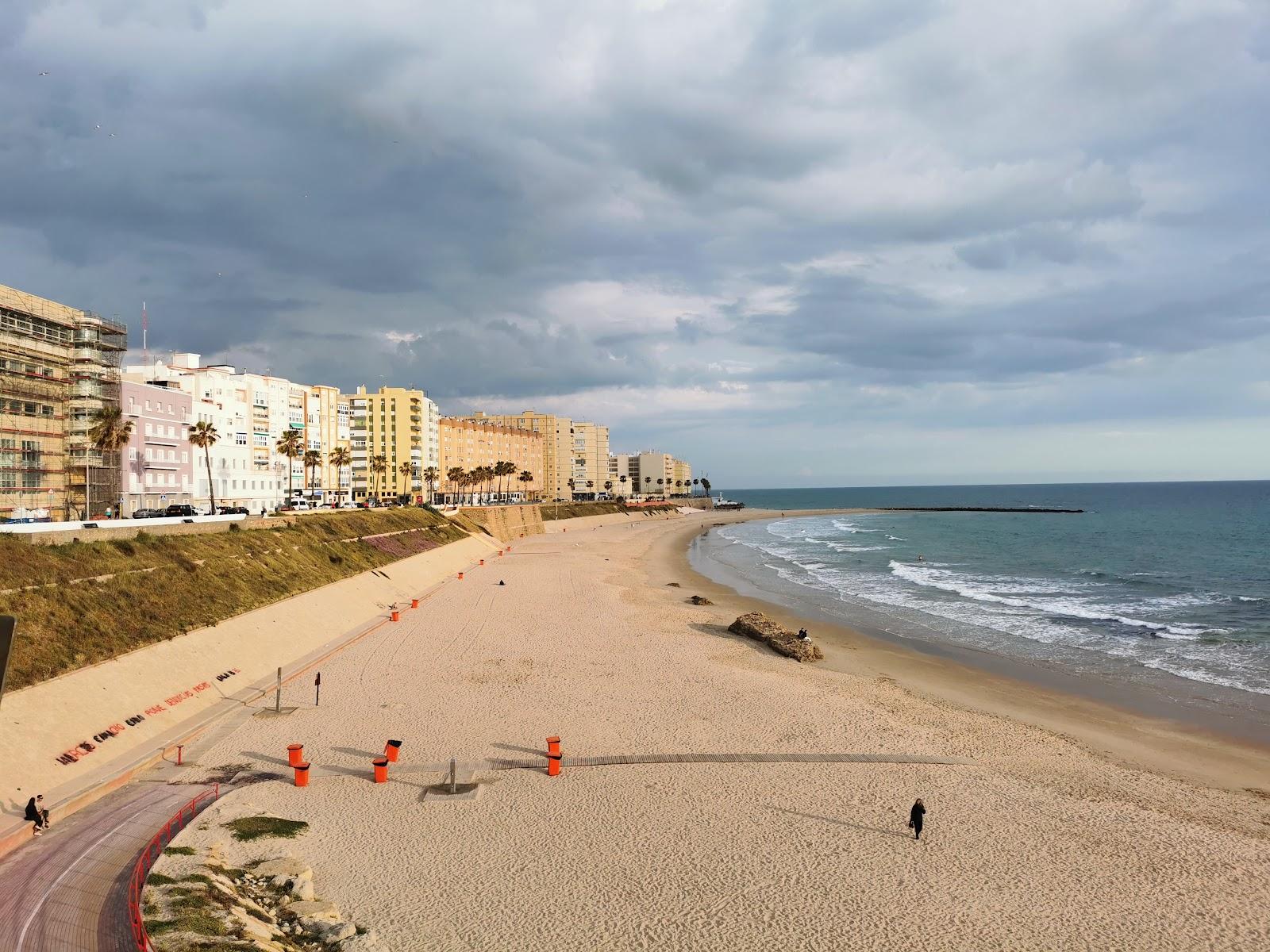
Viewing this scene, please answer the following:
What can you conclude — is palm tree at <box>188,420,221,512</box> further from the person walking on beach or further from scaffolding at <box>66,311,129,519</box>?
the person walking on beach

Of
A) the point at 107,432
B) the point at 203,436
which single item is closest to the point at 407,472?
the point at 203,436

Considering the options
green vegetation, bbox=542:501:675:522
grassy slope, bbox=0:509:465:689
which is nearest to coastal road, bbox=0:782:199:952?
grassy slope, bbox=0:509:465:689

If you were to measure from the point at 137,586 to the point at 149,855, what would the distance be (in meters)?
21.0

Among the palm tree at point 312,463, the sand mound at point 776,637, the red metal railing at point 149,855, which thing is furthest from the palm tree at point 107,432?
the sand mound at point 776,637

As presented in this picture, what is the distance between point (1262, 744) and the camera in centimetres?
2666

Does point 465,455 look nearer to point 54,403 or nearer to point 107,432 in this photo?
point 54,403

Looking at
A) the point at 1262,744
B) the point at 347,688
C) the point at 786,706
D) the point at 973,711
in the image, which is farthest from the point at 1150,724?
the point at 347,688

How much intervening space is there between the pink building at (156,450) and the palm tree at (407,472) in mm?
68265

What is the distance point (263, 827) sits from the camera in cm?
1878

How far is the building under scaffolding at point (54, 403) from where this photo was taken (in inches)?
2212

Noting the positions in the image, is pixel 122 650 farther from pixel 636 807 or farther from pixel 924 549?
pixel 924 549

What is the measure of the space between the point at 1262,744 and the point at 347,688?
34889mm

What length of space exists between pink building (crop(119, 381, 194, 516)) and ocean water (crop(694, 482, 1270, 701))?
Result: 5636 cm

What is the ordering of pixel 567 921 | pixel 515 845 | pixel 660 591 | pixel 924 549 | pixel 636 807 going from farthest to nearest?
pixel 924 549 → pixel 660 591 → pixel 636 807 → pixel 515 845 → pixel 567 921
